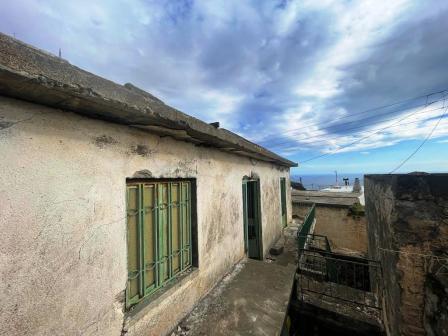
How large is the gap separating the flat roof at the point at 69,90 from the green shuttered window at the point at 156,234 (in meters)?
0.85

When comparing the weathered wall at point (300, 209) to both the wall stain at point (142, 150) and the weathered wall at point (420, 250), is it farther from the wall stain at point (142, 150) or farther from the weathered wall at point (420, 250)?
the wall stain at point (142, 150)

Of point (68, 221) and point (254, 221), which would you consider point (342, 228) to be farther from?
point (68, 221)

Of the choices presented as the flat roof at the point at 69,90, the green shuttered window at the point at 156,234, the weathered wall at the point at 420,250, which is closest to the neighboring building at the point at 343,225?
the weathered wall at the point at 420,250

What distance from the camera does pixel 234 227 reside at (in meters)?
5.05

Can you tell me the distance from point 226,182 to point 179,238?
1.68 metres

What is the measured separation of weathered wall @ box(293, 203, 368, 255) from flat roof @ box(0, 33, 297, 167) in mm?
12522

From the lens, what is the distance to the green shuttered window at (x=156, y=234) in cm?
263

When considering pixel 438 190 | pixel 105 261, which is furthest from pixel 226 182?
pixel 438 190

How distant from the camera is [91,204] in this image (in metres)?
2.06

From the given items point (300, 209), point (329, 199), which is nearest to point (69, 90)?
point (300, 209)

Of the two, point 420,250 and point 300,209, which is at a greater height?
point 420,250

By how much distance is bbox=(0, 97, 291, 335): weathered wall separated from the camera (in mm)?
1564

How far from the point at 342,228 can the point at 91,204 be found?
13.5 meters

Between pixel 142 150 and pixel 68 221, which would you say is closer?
pixel 68 221
